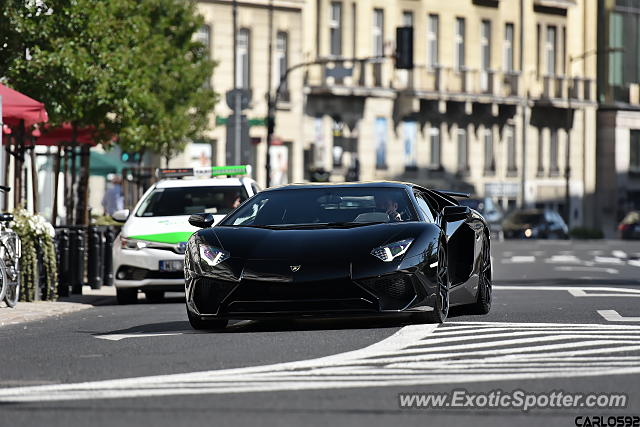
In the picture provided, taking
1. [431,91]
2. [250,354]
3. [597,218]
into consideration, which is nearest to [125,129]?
[250,354]

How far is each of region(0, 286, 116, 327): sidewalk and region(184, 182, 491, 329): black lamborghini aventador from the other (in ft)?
11.6

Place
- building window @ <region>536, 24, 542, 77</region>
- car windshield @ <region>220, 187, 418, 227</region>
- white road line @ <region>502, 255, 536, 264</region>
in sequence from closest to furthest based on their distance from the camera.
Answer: car windshield @ <region>220, 187, 418, 227</region>
white road line @ <region>502, 255, 536, 264</region>
building window @ <region>536, 24, 542, 77</region>

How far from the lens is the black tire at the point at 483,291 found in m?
16.4

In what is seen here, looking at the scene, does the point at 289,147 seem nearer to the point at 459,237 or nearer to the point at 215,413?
the point at 459,237

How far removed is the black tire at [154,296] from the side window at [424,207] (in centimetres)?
767

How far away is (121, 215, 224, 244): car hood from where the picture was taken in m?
22.0

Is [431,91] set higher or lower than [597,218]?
higher

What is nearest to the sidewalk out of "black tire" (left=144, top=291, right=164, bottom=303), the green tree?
"black tire" (left=144, top=291, right=164, bottom=303)

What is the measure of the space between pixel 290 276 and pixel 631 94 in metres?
76.4

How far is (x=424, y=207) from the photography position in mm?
15609

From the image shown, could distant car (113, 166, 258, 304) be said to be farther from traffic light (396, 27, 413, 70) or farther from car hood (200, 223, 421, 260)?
traffic light (396, 27, 413, 70)

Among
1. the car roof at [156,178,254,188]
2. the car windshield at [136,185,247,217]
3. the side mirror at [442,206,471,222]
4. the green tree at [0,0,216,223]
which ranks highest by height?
the green tree at [0,0,216,223]

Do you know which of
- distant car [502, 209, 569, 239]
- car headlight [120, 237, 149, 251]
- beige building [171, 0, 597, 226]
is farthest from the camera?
distant car [502, 209, 569, 239]

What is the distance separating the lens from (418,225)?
14.6 meters
